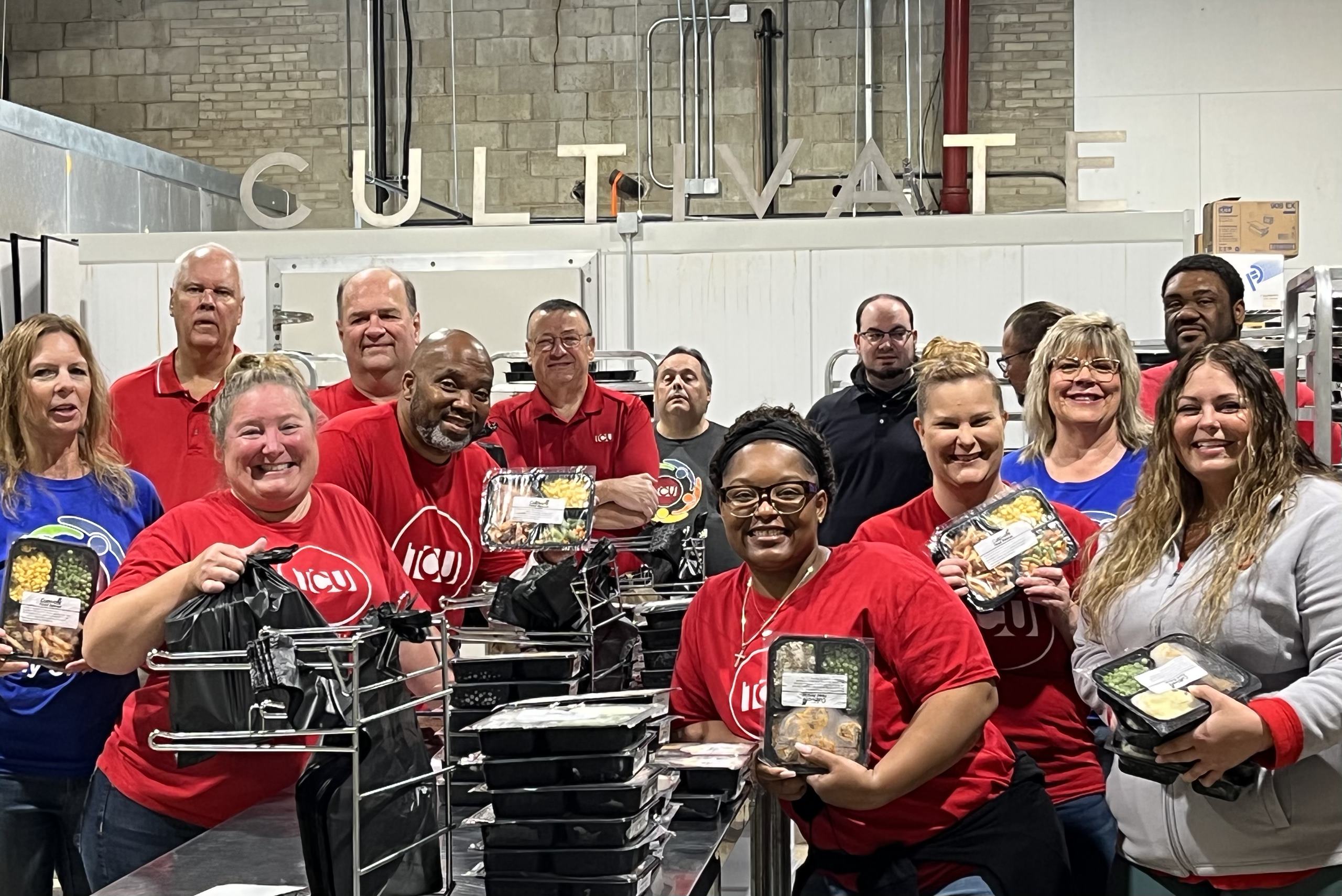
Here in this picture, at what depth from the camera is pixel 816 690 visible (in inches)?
77.9

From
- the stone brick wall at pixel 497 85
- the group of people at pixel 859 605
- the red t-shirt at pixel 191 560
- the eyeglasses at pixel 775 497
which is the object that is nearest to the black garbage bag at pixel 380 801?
the group of people at pixel 859 605

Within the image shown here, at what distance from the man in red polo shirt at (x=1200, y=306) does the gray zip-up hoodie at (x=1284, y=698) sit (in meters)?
1.78

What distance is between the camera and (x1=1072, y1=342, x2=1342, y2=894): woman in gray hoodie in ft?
6.75

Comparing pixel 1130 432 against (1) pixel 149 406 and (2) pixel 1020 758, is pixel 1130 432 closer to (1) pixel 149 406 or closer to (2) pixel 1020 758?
(2) pixel 1020 758

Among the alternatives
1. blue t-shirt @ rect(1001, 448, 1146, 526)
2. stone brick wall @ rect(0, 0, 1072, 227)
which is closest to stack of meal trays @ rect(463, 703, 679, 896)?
blue t-shirt @ rect(1001, 448, 1146, 526)

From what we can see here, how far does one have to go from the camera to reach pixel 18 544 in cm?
211

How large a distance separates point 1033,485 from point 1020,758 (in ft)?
3.01

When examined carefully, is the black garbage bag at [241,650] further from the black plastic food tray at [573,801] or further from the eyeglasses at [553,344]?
the eyeglasses at [553,344]

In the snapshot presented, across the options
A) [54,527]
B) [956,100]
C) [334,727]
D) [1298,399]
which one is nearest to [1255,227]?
[1298,399]

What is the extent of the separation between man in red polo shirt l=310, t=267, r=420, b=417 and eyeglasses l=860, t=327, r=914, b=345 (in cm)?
169

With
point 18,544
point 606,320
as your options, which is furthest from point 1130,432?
point 606,320

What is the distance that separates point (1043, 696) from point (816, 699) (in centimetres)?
75

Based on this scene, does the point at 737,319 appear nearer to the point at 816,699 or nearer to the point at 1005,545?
the point at 1005,545

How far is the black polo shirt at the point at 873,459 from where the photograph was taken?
441 centimetres
